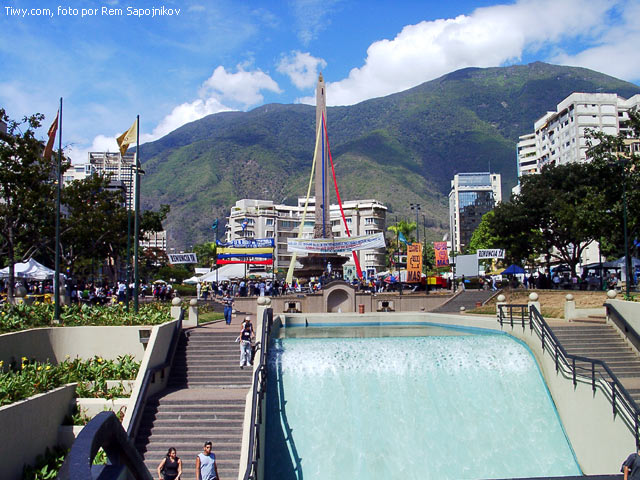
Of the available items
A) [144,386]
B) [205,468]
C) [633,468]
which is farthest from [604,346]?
[144,386]

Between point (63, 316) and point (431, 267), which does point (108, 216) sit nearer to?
point (63, 316)

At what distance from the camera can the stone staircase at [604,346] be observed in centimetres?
1880

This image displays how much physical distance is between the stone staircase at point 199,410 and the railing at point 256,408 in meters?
0.66

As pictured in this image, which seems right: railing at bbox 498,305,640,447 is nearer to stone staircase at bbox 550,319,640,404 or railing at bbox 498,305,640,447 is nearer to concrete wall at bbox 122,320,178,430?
stone staircase at bbox 550,319,640,404

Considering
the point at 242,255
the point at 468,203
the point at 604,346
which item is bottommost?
the point at 604,346

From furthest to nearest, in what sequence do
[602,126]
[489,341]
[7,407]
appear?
1. [602,126]
2. [489,341]
3. [7,407]

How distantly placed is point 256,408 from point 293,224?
12896 centimetres

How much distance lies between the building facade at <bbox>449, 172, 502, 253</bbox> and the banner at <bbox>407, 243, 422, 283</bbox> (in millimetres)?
145400

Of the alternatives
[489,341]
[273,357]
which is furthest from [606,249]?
[273,357]

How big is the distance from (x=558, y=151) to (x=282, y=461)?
11094 cm

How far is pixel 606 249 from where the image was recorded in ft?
222

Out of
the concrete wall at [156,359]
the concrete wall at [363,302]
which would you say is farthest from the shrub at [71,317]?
the concrete wall at [363,302]

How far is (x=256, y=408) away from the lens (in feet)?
48.1

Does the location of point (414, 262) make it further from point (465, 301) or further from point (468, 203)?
point (468, 203)
